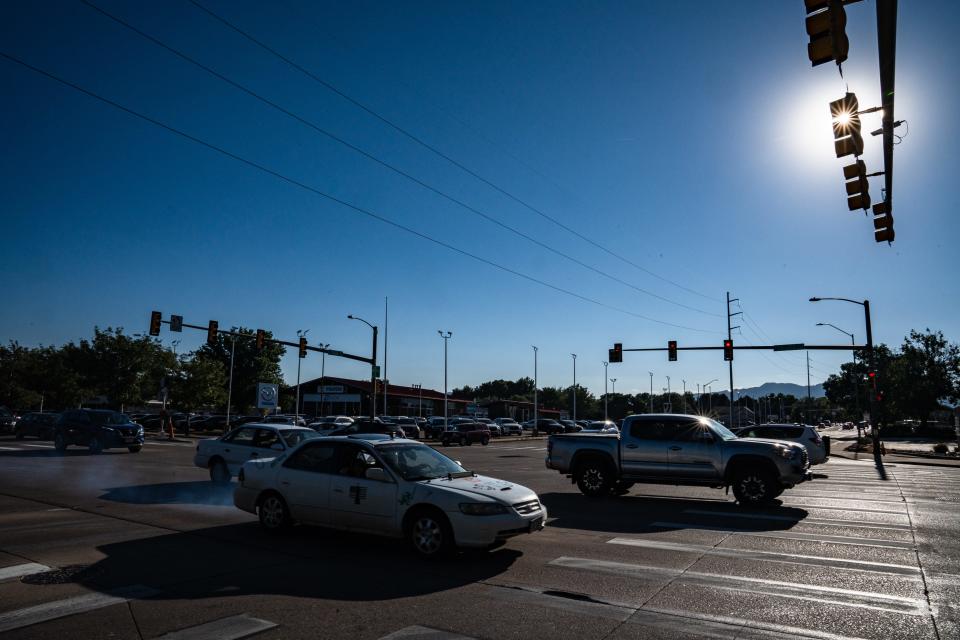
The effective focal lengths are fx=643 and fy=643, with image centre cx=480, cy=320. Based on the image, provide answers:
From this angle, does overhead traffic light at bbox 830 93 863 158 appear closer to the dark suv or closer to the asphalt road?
the asphalt road

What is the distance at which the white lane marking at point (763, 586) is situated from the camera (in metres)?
6.06

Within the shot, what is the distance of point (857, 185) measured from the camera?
1083cm

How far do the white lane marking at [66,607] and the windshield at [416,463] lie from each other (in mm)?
3102

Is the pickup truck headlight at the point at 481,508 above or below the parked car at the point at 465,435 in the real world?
above

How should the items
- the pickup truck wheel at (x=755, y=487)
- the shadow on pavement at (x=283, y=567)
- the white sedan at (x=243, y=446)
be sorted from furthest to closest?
1. the white sedan at (x=243, y=446)
2. the pickup truck wheel at (x=755, y=487)
3. the shadow on pavement at (x=283, y=567)

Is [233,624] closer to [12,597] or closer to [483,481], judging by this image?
[12,597]

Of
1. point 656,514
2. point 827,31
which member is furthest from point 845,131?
point 656,514

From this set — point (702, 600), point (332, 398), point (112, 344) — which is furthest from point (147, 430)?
point (702, 600)

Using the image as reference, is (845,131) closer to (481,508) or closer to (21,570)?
(481,508)

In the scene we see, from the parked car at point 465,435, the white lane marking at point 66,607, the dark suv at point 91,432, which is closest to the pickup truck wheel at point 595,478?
the white lane marking at point 66,607

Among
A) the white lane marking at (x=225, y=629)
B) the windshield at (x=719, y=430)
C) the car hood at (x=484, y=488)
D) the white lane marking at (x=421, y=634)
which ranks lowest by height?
the white lane marking at (x=225, y=629)

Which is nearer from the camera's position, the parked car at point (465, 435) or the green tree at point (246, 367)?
the parked car at point (465, 435)

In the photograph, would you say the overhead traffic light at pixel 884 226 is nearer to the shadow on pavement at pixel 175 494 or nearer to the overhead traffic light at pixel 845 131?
the overhead traffic light at pixel 845 131

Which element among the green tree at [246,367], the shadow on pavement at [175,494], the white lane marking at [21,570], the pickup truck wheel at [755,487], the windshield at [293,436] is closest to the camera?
the white lane marking at [21,570]
